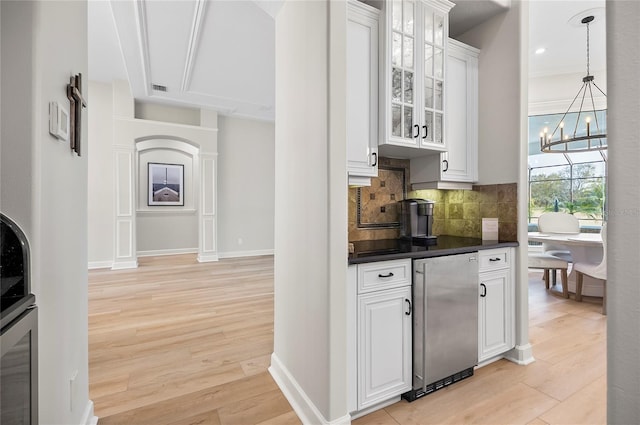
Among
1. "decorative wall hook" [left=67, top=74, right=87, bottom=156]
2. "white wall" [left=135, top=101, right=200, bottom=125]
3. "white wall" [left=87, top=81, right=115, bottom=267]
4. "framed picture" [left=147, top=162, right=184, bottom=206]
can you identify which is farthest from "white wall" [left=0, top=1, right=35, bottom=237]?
"framed picture" [left=147, top=162, right=184, bottom=206]

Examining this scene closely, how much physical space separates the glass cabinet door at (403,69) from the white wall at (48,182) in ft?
5.73

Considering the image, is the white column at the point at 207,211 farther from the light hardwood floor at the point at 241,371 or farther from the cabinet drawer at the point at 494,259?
the cabinet drawer at the point at 494,259

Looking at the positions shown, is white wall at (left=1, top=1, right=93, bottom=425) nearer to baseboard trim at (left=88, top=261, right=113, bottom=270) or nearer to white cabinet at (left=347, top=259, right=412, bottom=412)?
white cabinet at (left=347, top=259, right=412, bottom=412)

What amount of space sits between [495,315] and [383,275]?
1.15 m

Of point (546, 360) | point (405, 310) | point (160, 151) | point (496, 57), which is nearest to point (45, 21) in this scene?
point (405, 310)

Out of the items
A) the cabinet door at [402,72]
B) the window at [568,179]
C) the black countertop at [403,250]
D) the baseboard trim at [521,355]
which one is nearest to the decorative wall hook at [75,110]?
the black countertop at [403,250]

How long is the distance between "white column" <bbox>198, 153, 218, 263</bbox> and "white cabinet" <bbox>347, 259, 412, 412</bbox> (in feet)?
17.4

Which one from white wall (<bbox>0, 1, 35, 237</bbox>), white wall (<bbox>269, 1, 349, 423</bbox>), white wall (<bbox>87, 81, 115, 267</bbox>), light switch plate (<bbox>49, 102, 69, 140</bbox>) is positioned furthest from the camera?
→ white wall (<bbox>87, 81, 115, 267</bbox>)

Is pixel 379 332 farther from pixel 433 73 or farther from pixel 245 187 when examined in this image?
pixel 245 187

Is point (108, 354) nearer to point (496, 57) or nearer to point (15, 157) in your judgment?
point (15, 157)

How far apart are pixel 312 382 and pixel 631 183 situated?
1.64 m

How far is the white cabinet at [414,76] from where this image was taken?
1996mm

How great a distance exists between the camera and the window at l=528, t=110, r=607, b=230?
197 inches

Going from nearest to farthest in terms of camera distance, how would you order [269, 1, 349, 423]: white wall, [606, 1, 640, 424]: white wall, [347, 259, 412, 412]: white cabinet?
[606, 1, 640, 424]: white wall
[269, 1, 349, 423]: white wall
[347, 259, 412, 412]: white cabinet
